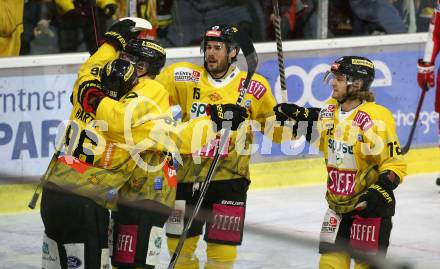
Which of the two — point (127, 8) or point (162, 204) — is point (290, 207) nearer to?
point (127, 8)

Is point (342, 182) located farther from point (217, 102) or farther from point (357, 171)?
point (217, 102)

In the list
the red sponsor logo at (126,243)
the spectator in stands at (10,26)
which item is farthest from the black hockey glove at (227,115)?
the spectator in stands at (10,26)

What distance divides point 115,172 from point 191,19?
4.07m

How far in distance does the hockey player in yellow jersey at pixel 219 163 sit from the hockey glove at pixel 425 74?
319 centimetres

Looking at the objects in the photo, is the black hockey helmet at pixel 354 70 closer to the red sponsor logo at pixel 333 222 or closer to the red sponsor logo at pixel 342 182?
the red sponsor logo at pixel 342 182

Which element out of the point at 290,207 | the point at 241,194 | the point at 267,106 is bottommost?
the point at 290,207

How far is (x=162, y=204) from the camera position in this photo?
5.94m

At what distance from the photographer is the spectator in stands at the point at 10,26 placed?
8.74 metres

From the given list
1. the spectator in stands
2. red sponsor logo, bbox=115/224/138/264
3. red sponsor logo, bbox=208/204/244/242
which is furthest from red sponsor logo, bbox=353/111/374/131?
the spectator in stands

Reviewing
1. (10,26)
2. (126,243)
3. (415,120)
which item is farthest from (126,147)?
(415,120)

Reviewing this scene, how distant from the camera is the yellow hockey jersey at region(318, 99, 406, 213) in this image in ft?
19.1

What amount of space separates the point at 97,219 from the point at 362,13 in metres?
5.43

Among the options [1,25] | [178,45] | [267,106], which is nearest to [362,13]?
[178,45]

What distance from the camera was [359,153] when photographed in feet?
19.3
